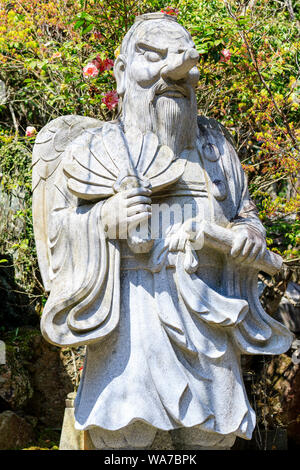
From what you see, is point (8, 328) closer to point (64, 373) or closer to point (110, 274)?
point (64, 373)

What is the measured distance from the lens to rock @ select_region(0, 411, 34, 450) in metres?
5.56

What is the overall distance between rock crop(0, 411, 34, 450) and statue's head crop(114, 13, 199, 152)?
3.09 m

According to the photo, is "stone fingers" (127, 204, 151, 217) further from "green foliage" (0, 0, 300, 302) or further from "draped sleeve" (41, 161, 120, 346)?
"green foliage" (0, 0, 300, 302)

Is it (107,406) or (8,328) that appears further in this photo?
(8,328)

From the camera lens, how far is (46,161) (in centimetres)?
391

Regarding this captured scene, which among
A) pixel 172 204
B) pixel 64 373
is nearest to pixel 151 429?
pixel 172 204

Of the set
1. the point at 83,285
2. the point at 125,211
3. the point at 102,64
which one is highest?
the point at 102,64

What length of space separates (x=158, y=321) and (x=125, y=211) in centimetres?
58

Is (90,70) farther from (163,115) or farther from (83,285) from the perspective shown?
(83,285)

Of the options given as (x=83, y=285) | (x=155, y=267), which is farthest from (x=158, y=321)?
(x=83, y=285)

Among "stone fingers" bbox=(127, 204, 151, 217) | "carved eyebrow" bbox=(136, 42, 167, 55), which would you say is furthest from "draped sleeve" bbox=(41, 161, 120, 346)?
"carved eyebrow" bbox=(136, 42, 167, 55)

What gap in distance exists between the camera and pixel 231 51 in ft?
18.2

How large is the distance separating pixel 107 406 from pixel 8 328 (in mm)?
3566

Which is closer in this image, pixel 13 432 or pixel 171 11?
pixel 171 11
